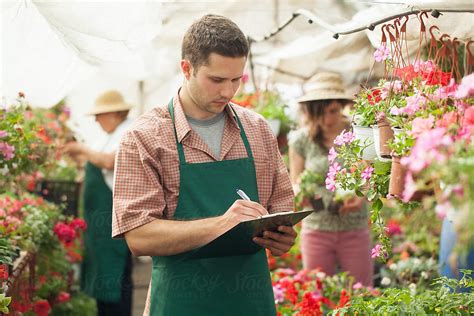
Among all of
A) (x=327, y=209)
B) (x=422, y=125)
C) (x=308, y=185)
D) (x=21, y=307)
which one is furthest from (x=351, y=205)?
(x=422, y=125)

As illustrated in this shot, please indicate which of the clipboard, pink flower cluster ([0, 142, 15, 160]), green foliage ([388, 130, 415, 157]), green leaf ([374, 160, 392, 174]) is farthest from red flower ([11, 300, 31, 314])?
green foliage ([388, 130, 415, 157])

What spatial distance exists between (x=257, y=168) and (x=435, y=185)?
3.73 ft

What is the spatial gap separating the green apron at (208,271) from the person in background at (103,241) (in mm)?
2725

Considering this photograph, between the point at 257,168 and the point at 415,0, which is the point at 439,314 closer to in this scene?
the point at 257,168

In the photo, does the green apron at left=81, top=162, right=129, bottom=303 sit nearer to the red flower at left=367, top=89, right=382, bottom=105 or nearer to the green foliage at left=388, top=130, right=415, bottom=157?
the red flower at left=367, top=89, right=382, bottom=105

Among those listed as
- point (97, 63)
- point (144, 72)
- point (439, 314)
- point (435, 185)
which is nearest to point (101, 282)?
point (144, 72)

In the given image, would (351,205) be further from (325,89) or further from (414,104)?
(414,104)

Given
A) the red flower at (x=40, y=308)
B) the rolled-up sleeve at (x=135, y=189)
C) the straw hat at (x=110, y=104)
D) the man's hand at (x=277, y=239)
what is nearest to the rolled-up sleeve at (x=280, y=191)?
Answer: the man's hand at (x=277, y=239)

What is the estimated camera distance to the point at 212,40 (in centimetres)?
269

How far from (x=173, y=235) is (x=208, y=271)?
0.24m

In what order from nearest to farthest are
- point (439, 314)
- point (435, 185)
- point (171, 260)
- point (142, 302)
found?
1. point (435, 185)
2. point (439, 314)
3. point (171, 260)
4. point (142, 302)

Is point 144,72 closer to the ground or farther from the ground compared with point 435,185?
farther from the ground

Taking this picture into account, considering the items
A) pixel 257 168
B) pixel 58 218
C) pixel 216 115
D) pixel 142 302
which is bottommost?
pixel 142 302

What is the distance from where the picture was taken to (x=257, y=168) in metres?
2.89
